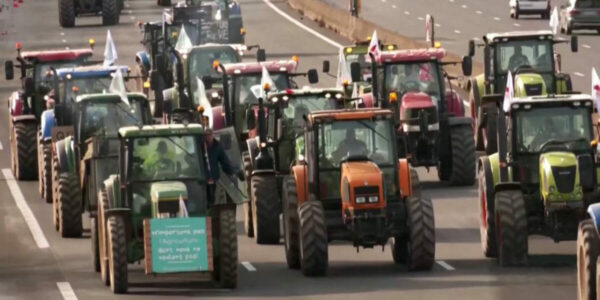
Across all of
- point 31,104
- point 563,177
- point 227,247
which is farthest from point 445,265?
point 31,104

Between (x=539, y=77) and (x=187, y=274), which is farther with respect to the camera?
(x=539, y=77)

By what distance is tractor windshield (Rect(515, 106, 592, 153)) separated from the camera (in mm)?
30281

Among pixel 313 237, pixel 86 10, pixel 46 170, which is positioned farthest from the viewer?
pixel 86 10

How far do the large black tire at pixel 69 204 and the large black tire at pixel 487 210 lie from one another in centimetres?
710

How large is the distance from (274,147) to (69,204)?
137 inches

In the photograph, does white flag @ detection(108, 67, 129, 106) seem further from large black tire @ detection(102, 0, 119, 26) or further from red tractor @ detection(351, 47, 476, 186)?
large black tire @ detection(102, 0, 119, 26)

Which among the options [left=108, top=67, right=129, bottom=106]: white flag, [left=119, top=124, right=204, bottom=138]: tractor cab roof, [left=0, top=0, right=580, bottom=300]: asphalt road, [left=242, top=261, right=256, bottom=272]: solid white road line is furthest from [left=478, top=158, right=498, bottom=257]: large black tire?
[left=108, top=67, right=129, bottom=106]: white flag

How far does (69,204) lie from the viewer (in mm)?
34875

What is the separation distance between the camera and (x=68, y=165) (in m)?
35.8

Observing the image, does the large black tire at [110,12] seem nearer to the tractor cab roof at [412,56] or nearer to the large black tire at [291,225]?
the tractor cab roof at [412,56]

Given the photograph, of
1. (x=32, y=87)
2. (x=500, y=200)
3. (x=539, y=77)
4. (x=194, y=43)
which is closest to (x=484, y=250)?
(x=500, y=200)

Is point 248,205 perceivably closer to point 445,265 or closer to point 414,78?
point 445,265

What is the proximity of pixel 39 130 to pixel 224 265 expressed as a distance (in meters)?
15.0

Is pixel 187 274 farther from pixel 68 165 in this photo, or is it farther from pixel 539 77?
pixel 539 77
